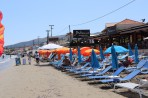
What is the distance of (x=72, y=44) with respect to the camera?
6366 cm

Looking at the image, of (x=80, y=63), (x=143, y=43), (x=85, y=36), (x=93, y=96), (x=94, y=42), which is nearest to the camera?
(x=93, y=96)

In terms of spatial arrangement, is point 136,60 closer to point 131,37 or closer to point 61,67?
point 61,67

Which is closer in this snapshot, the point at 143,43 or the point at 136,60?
the point at 136,60

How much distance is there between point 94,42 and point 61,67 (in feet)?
112

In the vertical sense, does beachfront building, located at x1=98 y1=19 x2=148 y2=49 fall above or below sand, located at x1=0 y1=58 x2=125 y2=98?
above

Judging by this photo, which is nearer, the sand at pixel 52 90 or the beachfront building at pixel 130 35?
the sand at pixel 52 90

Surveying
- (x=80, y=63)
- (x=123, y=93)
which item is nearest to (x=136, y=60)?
(x=80, y=63)

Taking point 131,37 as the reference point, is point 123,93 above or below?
below

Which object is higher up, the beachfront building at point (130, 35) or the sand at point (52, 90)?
the beachfront building at point (130, 35)

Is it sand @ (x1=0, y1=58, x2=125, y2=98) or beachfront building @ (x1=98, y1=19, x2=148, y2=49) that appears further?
beachfront building @ (x1=98, y1=19, x2=148, y2=49)

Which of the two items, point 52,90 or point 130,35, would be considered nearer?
point 52,90

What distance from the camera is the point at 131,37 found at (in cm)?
4188

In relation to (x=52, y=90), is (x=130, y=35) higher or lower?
higher

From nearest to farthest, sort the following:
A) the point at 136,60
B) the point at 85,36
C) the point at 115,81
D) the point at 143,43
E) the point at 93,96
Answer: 1. the point at 93,96
2. the point at 115,81
3. the point at 136,60
4. the point at 143,43
5. the point at 85,36
